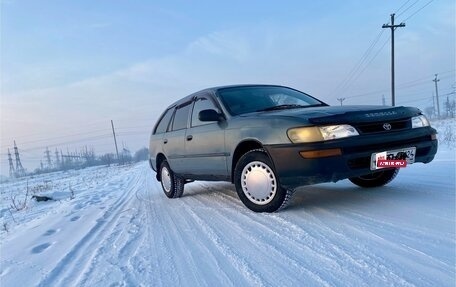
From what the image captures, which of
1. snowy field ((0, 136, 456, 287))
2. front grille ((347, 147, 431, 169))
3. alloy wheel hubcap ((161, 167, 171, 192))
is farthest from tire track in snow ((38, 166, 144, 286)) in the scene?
front grille ((347, 147, 431, 169))

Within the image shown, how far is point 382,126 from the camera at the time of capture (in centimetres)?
364

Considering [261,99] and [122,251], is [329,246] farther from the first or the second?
[261,99]

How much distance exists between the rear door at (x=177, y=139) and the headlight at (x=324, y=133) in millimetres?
2604

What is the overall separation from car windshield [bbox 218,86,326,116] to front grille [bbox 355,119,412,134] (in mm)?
1234

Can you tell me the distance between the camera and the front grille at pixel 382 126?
11.6ft

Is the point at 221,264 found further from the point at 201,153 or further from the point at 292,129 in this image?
the point at 201,153

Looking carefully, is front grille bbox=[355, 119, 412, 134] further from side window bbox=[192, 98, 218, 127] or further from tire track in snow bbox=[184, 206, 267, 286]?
Answer: side window bbox=[192, 98, 218, 127]

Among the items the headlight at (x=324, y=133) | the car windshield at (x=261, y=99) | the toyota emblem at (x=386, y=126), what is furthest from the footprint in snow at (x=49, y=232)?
the toyota emblem at (x=386, y=126)

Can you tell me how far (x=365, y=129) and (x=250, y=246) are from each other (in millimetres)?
1629

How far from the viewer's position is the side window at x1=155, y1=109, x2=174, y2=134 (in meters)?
6.73

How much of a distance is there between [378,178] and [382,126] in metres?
1.35

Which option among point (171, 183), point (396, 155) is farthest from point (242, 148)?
point (171, 183)

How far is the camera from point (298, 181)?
355 centimetres

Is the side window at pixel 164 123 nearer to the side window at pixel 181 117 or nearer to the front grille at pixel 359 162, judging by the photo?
the side window at pixel 181 117
